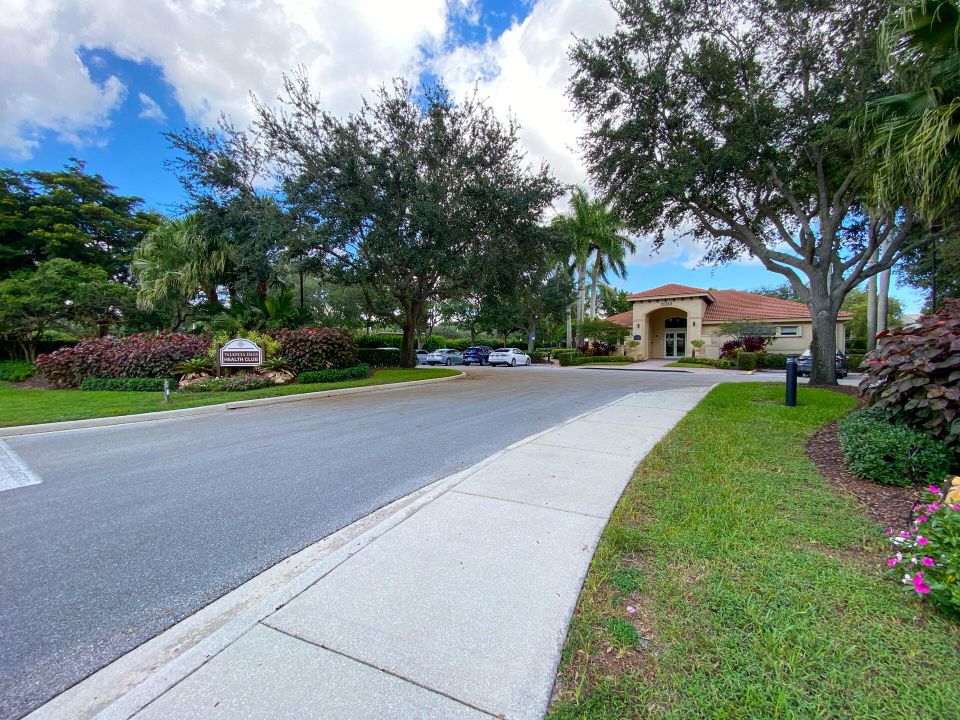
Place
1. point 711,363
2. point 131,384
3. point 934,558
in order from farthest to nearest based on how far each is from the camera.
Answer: point 711,363
point 131,384
point 934,558

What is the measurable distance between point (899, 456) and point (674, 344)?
108 ft

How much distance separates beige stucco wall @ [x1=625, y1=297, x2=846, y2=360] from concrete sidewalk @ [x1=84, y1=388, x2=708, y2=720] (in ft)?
101

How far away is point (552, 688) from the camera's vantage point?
1878 millimetres

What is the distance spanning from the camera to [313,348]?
1407 centimetres

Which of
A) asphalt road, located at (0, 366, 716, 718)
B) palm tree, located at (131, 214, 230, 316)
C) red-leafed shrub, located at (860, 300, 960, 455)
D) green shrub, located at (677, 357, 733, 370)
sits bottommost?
asphalt road, located at (0, 366, 716, 718)

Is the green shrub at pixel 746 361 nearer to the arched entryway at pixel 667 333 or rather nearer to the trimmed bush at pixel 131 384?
the arched entryway at pixel 667 333

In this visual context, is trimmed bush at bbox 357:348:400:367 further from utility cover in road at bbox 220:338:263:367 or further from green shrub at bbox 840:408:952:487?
green shrub at bbox 840:408:952:487

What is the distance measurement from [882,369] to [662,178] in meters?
9.16

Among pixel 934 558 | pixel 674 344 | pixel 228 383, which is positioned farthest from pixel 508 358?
pixel 934 558

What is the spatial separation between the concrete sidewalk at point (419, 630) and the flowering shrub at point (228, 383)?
33.9ft

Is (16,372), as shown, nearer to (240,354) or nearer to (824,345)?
(240,354)

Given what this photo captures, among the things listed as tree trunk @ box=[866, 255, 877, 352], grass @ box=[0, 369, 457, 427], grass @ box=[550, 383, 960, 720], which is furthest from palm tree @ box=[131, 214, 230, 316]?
tree trunk @ box=[866, 255, 877, 352]

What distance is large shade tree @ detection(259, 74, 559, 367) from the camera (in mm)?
13977

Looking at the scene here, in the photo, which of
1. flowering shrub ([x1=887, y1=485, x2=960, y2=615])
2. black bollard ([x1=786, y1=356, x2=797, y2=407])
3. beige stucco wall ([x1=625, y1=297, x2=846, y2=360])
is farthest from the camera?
beige stucco wall ([x1=625, y1=297, x2=846, y2=360])
